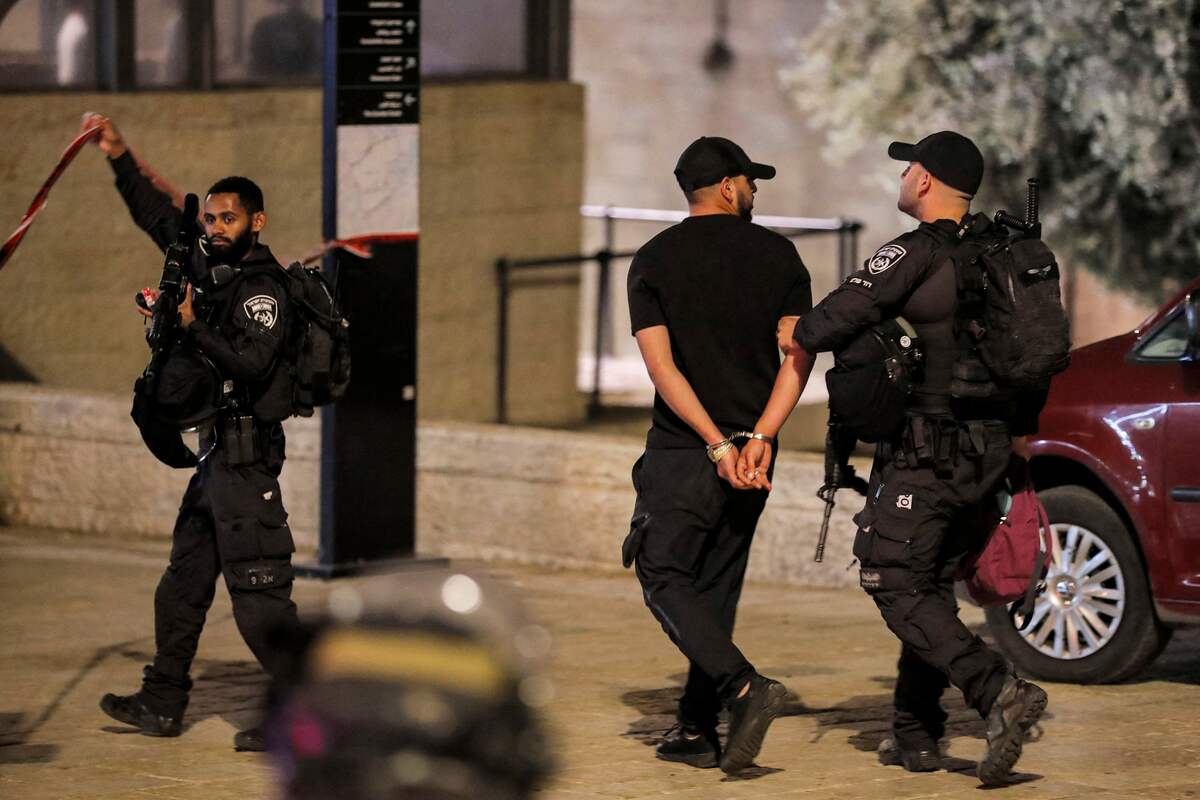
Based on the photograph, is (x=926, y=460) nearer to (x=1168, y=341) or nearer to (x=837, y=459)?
(x=837, y=459)

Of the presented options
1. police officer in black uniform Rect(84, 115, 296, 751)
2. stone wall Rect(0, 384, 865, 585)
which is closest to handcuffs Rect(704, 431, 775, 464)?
police officer in black uniform Rect(84, 115, 296, 751)

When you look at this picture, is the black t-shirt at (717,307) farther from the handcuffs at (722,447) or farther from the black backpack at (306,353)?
the black backpack at (306,353)

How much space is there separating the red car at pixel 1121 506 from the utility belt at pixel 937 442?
1656mm

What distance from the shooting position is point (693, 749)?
686 cm

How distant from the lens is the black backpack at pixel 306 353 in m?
7.05

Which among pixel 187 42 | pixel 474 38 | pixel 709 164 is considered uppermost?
pixel 474 38

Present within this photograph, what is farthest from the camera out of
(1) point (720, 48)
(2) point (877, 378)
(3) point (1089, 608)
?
(1) point (720, 48)

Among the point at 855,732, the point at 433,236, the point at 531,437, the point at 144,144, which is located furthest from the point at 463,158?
the point at 855,732

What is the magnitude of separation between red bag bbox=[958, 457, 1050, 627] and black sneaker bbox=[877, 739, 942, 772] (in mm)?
503

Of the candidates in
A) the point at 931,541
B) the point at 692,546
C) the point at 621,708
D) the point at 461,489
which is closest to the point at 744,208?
the point at 692,546

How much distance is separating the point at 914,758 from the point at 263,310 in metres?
2.38

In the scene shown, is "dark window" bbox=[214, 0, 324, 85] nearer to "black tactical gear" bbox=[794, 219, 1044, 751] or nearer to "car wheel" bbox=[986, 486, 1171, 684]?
"car wheel" bbox=[986, 486, 1171, 684]

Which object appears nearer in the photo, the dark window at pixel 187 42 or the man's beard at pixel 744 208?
the man's beard at pixel 744 208

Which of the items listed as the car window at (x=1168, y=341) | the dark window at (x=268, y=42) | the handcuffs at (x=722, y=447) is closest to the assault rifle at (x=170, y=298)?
the handcuffs at (x=722, y=447)
